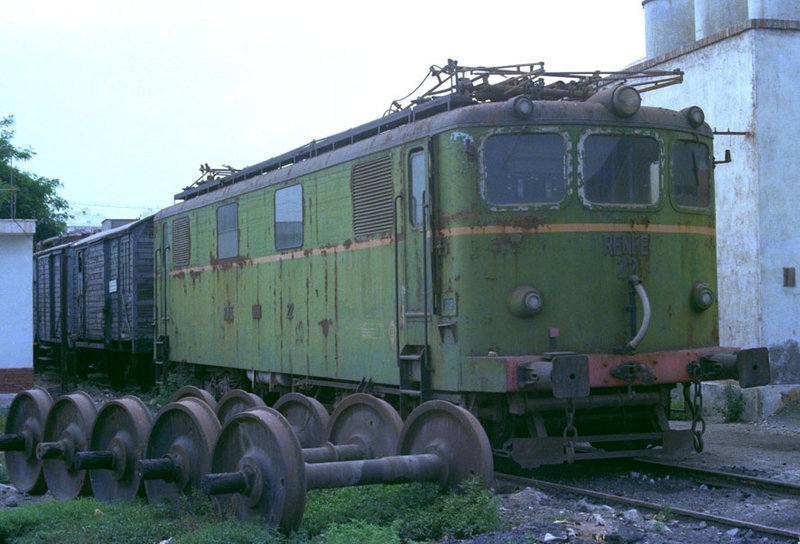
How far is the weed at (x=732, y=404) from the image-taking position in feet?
43.5

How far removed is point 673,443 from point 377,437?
288cm

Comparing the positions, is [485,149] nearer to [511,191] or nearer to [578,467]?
[511,191]

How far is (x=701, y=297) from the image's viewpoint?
9188mm

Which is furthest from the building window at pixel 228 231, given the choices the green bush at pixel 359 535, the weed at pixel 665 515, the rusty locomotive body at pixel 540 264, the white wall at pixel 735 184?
the weed at pixel 665 515

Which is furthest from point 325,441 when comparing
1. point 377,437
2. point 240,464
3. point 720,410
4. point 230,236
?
point 720,410

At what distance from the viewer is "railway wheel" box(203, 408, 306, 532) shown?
618cm

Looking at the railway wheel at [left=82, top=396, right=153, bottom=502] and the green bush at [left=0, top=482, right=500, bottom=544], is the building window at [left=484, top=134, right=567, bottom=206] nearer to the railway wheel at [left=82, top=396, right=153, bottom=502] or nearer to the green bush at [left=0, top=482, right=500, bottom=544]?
the green bush at [left=0, top=482, right=500, bottom=544]

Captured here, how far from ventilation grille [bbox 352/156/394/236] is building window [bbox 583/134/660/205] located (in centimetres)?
201

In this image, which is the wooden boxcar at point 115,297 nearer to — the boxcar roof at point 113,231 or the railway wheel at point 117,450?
the boxcar roof at point 113,231

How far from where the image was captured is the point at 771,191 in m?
13.2

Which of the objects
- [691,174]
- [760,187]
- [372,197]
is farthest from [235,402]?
[760,187]

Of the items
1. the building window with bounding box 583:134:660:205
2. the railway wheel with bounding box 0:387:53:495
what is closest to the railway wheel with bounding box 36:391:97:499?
the railway wheel with bounding box 0:387:53:495

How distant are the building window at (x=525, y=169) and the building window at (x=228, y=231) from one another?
18.9 ft

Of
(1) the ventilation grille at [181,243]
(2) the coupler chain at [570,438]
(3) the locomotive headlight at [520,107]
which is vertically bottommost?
(2) the coupler chain at [570,438]
